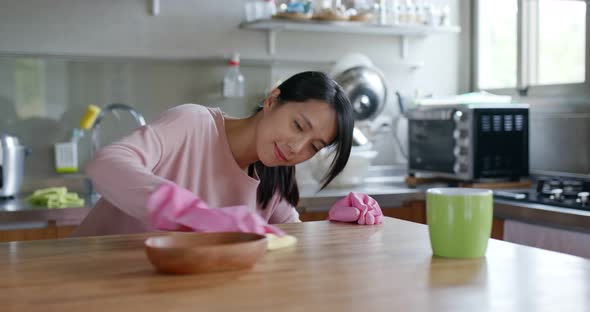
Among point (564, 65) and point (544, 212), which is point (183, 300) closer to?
point (544, 212)

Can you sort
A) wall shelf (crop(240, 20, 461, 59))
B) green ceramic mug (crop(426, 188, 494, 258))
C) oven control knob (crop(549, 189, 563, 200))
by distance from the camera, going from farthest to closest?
wall shelf (crop(240, 20, 461, 59)) → oven control knob (crop(549, 189, 563, 200)) → green ceramic mug (crop(426, 188, 494, 258))

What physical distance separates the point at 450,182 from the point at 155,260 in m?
2.43

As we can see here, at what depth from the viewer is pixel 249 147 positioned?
1.60 metres

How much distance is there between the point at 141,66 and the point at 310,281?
2363 millimetres

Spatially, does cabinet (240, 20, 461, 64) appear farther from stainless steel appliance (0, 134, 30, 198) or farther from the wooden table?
the wooden table

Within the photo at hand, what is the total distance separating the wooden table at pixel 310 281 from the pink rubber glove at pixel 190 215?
64mm

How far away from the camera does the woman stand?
1.50 meters

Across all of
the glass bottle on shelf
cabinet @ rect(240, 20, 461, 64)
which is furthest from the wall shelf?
the glass bottle on shelf

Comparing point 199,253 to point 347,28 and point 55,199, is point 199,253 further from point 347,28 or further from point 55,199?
point 347,28

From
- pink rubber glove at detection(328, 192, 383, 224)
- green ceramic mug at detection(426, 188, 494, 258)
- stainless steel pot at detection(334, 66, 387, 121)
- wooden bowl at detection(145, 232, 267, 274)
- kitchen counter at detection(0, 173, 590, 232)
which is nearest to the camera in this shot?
wooden bowl at detection(145, 232, 267, 274)

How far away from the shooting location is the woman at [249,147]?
1501mm

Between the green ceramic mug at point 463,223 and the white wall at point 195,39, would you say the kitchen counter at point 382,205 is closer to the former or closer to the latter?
the white wall at point 195,39

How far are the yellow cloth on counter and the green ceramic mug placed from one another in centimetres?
163

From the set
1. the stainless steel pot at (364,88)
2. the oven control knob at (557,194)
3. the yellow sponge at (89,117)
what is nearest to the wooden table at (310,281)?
the oven control knob at (557,194)
